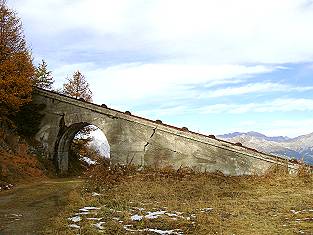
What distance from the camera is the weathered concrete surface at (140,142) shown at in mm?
20578

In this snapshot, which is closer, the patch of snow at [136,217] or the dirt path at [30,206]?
the dirt path at [30,206]

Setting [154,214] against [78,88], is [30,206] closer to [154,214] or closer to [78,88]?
[154,214]

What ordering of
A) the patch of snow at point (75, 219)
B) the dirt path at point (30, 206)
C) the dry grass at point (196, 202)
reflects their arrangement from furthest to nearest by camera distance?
1. the patch of snow at point (75, 219)
2. the dirt path at point (30, 206)
3. the dry grass at point (196, 202)

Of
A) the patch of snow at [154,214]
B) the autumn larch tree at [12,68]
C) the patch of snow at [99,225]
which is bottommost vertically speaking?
the patch of snow at [99,225]

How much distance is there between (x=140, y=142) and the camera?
23.4 m

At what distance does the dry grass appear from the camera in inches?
386

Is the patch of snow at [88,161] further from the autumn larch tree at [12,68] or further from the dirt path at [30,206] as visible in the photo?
the dirt path at [30,206]

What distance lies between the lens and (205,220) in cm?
1045

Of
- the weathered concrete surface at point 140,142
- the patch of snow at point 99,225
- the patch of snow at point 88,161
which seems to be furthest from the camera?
the patch of snow at point 88,161

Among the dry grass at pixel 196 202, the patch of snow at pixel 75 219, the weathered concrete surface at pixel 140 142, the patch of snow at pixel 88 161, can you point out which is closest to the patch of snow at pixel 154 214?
the dry grass at pixel 196 202

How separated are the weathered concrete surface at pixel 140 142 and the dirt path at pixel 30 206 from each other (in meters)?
6.56

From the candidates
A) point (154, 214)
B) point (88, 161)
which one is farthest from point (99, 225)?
point (88, 161)

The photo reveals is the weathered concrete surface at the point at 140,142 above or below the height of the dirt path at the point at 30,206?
above

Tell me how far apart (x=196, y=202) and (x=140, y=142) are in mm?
10379
